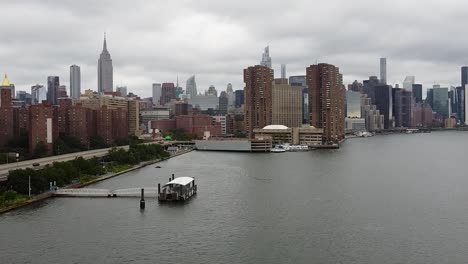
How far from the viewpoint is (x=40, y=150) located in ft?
181

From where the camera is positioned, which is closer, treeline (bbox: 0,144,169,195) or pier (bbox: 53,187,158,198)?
→ treeline (bbox: 0,144,169,195)

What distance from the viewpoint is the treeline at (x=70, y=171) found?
3291 centimetres

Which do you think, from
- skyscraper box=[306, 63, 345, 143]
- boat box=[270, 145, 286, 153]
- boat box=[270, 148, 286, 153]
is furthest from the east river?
skyscraper box=[306, 63, 345, 143]

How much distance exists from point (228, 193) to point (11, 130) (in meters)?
37.3

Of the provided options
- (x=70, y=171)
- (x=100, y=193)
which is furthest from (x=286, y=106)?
(x=100, y=193)

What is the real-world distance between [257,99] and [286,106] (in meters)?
26.2

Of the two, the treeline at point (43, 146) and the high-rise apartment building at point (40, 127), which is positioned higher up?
the high-rise apartment building at point (40, 127)

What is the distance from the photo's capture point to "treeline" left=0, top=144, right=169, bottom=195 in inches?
1296

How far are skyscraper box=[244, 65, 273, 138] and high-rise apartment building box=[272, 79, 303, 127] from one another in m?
18.5

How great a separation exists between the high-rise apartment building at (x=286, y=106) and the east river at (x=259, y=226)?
92645mm

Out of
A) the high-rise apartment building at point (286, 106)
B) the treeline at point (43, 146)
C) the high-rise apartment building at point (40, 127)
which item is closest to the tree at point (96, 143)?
the treeline at point (43, 146)

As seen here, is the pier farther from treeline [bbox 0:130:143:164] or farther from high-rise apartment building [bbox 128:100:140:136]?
high-rise apartment building [bbox 128:100:140:136]

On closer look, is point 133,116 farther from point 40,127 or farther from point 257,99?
point 40,127

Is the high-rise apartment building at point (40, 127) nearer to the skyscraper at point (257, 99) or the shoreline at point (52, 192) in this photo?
the shoreline at point (52, 192)
